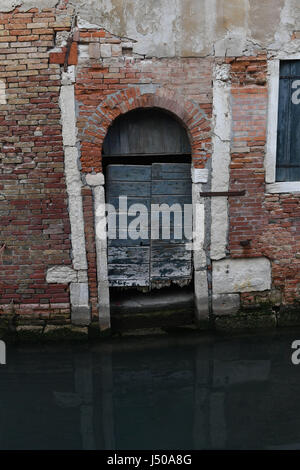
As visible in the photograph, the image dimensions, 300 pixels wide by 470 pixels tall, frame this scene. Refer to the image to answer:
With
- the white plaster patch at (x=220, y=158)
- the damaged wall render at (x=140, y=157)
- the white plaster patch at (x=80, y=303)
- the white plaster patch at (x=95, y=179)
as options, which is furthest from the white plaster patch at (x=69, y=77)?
the white plaster patch at (x=80, y=303)

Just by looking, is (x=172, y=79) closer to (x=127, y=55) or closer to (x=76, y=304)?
(x=127, y=55)

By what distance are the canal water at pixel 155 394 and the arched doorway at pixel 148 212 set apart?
61cm

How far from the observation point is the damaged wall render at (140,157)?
4285 millimetres

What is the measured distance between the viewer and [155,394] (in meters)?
3.99

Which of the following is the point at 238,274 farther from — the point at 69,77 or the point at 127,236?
the point at 69,77

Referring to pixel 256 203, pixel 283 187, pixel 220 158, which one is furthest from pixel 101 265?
pixel 283 187

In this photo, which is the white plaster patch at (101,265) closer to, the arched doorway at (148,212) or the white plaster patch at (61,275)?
the arched doorway at (148,212)

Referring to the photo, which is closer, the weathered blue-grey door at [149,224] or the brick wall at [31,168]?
the brick wall at [31,168]

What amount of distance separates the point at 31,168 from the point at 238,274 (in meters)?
2.76

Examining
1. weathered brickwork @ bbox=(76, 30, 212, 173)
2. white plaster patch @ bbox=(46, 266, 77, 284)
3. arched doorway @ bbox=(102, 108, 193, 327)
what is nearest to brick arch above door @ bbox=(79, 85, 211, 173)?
weathered brickwork @ bbox=(76, 30, 212, 173)
